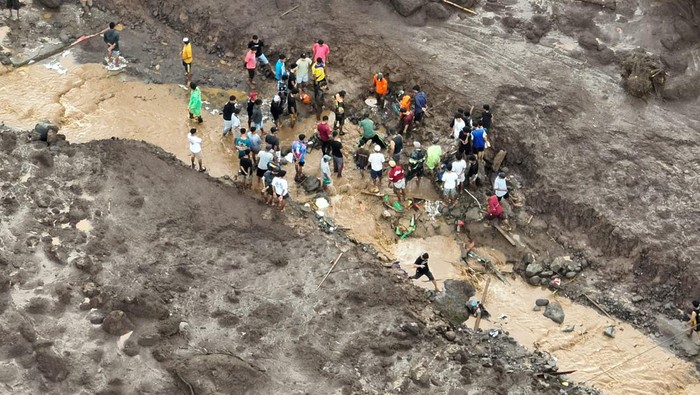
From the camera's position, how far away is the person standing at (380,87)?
2153 cm

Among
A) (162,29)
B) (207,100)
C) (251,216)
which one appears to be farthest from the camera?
(162,29)

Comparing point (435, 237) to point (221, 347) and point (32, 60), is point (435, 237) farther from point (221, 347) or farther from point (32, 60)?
point (32, 60)

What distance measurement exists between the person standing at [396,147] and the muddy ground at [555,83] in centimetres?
120

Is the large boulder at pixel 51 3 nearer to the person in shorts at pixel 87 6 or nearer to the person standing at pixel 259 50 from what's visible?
the person in shorts at pixel 87 6

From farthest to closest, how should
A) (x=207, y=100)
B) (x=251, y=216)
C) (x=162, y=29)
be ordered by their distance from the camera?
(x=162, y=29) < (x=207, y=100) < (x=251, y=216)

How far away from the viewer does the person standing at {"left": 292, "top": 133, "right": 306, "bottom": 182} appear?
64.3 ft

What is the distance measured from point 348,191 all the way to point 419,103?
10.1 feet

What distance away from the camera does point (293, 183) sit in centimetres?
2036

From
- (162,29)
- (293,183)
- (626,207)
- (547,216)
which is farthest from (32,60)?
(626,207)

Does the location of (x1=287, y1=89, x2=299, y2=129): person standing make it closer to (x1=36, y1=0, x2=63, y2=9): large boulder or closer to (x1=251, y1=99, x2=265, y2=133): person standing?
(x1=251, y1=99, x2=265, y2=133): person standing

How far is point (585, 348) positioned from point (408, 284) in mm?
4178

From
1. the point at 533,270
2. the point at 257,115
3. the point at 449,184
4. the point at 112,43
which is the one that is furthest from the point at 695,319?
the point at 112,43

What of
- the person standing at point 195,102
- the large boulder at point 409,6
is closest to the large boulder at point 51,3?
the person standing at point 195,102

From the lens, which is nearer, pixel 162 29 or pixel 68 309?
pixel 68 309
